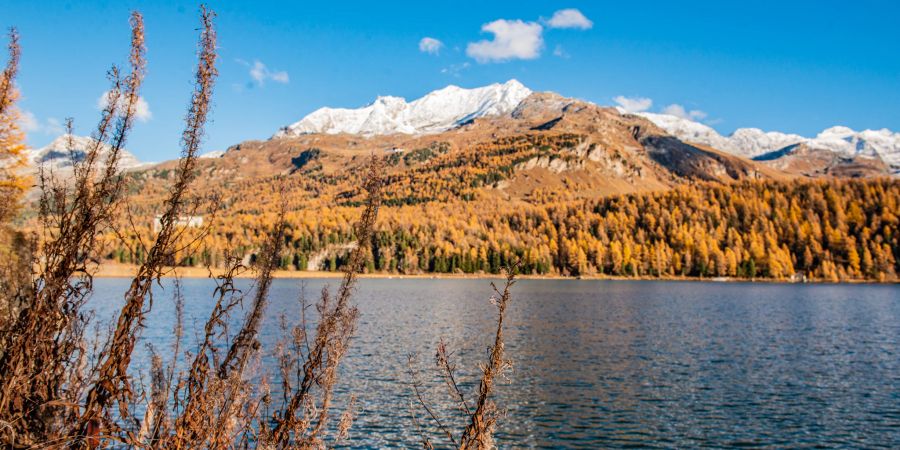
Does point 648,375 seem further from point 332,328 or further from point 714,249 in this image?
point 714,249

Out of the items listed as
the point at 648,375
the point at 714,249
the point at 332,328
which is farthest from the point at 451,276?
the point at 332,328

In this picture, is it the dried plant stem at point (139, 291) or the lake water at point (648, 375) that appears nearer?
the dried plant stem at point (139, 291)

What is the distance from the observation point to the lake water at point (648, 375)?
25.6m

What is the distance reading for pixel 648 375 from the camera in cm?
3644

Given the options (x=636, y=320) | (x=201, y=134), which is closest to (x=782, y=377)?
(x=636, y=320)

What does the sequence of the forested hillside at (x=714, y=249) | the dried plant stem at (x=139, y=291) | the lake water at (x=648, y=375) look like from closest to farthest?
1. the dried plant stem at (x=139, y=291)
2. the lake water at (x=648, y=375)
3. the forested hillside at (x=714, y=249)

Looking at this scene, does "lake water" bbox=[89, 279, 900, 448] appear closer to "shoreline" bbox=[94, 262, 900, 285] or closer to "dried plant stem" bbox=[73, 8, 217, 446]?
"dried plant stem" bbox=[73, 8, 217, 446]

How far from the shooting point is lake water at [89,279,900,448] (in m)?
25.6

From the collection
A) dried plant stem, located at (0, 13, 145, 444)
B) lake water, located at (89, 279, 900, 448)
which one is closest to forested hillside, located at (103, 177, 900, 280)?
lake water, located at (89, 279, 900, 448)

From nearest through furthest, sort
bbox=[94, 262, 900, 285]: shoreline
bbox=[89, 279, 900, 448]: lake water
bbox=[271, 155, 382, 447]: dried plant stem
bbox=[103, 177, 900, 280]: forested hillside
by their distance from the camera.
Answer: bbox=[271, 155, 382, 447]: dried plant stem
bbox=[89, 279, 900, 448]: lake water
bbox=[94, 262, 900, 285]: shoreline
bbox=[103, 177, 900, 280]: forested hillside

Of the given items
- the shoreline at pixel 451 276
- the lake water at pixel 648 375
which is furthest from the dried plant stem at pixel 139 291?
the shoreline at pixel 451 276

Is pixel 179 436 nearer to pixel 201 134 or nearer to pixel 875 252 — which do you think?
pixel 201 134

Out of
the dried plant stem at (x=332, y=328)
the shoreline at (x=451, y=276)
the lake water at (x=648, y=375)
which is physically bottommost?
the lake water at (x=648, y=375)

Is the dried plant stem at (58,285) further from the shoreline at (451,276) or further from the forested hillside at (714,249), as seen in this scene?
the shoreline at (451,276)
